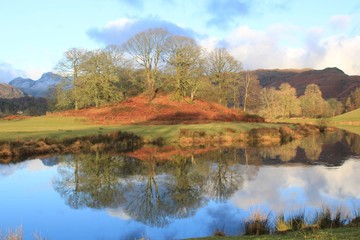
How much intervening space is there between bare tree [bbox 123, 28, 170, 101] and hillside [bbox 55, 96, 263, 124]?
488 centimetres

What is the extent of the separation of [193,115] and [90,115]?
1860cm

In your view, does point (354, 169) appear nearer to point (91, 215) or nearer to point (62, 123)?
point (91, 215)

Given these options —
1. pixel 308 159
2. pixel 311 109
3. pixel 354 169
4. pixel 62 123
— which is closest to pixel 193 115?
pixel 62 123

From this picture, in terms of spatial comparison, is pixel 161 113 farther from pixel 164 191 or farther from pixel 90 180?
pixel 164 191

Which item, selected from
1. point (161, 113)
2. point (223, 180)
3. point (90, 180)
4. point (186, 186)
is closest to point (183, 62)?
point (161, 113)

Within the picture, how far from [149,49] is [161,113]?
14502 mm

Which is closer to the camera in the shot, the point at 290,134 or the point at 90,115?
the point at 290,134

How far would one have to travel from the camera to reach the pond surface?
14023mm

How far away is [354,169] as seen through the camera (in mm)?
25953

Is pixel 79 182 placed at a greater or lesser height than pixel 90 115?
lesser

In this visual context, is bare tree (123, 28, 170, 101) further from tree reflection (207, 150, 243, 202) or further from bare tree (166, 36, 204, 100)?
tree reflection (207, 150, 243, 202)

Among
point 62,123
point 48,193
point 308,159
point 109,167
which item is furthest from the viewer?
point 62,123

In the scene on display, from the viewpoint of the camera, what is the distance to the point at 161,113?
62.6 metres

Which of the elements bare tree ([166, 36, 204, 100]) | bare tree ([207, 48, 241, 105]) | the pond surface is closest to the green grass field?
the pond surface
